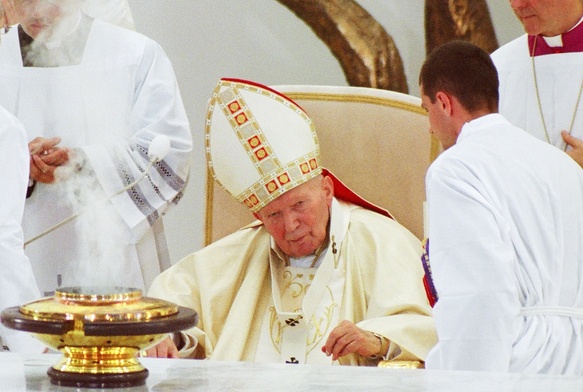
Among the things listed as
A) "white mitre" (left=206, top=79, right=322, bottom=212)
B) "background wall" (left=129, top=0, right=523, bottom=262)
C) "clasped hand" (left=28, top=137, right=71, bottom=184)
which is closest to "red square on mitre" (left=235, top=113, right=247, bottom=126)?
"white mitre" (left=206, top=79, right=322, bottom=212)

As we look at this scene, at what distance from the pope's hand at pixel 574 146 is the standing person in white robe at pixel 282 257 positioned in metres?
0.66

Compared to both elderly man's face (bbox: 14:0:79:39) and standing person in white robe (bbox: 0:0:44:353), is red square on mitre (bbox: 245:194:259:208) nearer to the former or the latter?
standing person in white robe (bbox: 0:0:44:353)

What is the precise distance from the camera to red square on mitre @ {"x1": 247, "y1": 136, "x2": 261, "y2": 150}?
170 inches

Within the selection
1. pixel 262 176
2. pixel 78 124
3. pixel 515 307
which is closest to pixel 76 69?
pixel 78 124

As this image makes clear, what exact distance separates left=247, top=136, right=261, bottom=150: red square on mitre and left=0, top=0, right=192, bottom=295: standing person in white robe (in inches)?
31.9

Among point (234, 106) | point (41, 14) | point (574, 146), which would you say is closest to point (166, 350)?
point (234, 106)

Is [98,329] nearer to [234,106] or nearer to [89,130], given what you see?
[234,106]

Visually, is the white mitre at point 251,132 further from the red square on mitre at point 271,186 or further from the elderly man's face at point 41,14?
the elderly man's face at point 41,14

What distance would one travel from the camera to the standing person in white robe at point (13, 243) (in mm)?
3471

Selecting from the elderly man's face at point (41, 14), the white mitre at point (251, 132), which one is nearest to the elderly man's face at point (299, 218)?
the white mitre at point (251, 132)

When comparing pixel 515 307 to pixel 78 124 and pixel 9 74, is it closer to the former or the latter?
pixel 78 124

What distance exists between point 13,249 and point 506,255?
1.49 metres

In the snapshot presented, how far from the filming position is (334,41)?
6.18 m

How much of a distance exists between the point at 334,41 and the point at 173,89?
1.30m
